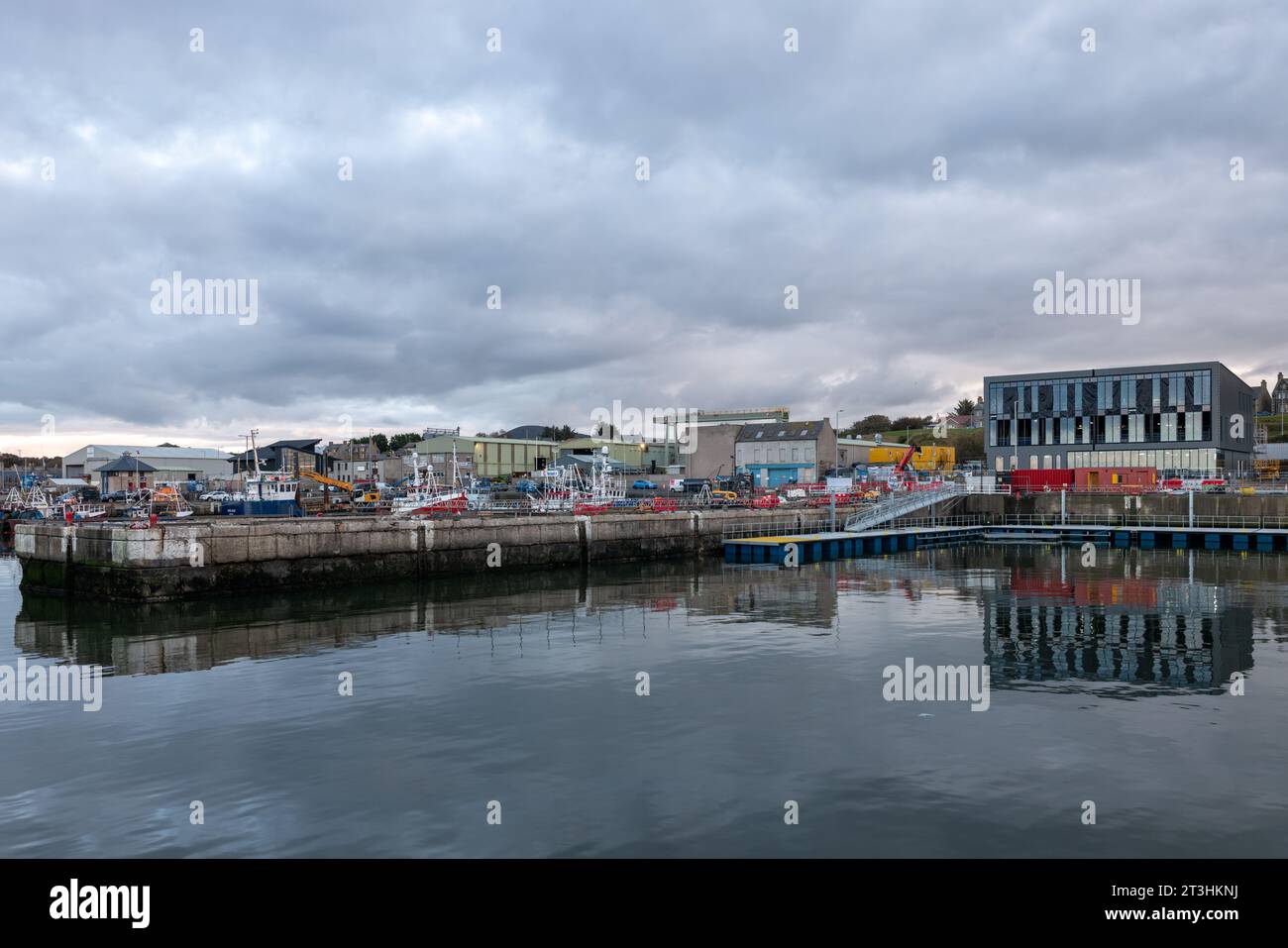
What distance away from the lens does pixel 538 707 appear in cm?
1777

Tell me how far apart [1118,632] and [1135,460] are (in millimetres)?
73475

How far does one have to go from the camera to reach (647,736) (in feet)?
51.7

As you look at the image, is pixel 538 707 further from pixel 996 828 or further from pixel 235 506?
pixel 235 506

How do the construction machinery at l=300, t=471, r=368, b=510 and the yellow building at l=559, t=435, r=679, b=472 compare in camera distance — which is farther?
the yellow building at l=559, t=435, r=679, b=472

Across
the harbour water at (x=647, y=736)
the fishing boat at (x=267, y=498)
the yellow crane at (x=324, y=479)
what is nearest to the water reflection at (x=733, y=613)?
the harbour water at (x=647, y=736)

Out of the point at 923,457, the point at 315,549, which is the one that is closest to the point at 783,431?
the point at 923,457

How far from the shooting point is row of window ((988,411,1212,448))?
86.0 meters

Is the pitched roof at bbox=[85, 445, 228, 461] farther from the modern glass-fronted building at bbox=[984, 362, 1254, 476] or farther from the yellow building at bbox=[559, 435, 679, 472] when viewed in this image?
the modern glass-fronted building at bbox=[984, 362, 1254, 476]

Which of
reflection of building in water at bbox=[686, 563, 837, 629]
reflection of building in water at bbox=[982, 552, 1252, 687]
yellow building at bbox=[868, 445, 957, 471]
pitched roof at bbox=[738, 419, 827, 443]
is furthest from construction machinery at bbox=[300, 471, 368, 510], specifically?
yellow building at bbox=[868, 445, 957, 471]

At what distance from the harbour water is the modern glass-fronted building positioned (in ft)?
216

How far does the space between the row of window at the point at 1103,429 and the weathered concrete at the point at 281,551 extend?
62545 mm

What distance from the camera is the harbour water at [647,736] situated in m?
11.6
